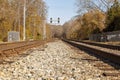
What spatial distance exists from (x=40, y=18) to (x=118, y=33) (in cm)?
5444

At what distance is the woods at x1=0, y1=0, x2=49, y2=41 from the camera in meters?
59.5

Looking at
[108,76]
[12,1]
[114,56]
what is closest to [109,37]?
[12,1]

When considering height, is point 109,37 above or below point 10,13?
below

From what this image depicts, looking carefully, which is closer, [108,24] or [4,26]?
[4,26]

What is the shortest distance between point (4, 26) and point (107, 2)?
35.2m

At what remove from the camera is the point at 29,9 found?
85375 mm

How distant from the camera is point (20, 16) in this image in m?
83.5

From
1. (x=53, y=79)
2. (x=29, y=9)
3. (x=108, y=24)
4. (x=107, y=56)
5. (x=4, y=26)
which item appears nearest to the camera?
(x=53, y=79)

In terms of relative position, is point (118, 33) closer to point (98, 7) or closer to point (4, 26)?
point (4, 26)

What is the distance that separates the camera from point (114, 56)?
41.8 ft

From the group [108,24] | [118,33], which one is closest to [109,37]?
[118,33]

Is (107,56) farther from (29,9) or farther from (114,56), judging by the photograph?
(29,9)

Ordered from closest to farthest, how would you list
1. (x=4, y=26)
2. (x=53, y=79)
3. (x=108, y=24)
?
(x=53, y=79)
(x=4, y=26)
(x=108, y=24)

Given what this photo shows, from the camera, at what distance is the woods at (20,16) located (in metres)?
59.5
